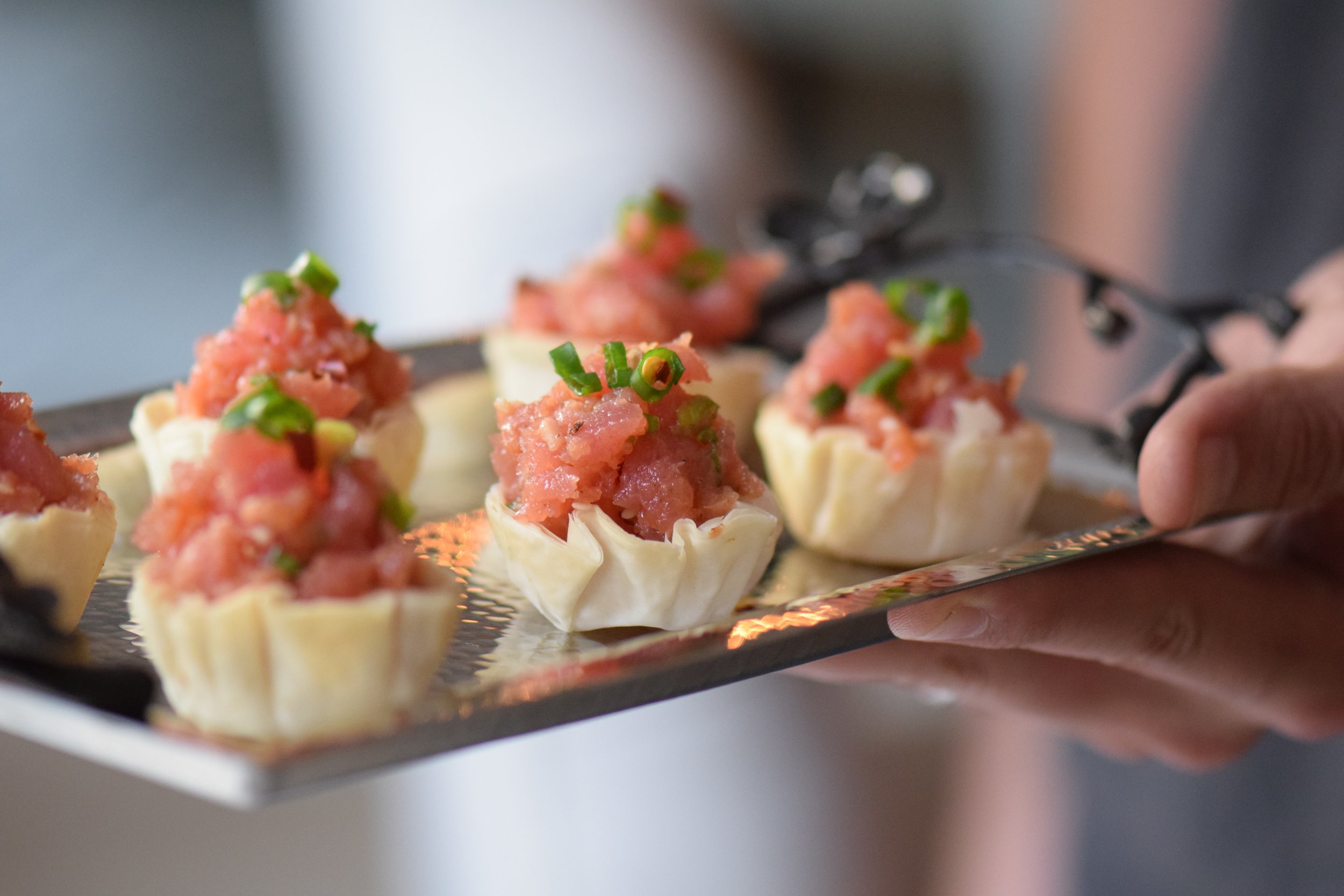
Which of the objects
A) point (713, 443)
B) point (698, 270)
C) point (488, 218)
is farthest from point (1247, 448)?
point (488, 218)

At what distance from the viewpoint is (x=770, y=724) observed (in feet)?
17.8

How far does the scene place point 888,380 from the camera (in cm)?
222

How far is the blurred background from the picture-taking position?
5.05m

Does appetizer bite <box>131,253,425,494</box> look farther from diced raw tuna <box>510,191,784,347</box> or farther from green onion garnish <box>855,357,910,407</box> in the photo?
green onion garnish <box>855,357,910,407</box>

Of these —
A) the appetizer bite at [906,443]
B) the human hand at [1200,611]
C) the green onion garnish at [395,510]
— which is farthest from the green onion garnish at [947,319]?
the green onion garnish at [395,510]

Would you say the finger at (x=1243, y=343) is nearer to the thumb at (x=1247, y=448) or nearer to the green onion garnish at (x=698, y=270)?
the thumb at (x=1247, y=448)

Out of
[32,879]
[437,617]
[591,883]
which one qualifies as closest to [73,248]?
[32,879]

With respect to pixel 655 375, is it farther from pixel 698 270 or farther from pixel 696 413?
pixel 698 270

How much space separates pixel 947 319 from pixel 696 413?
2.17ft

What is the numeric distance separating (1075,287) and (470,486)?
13.5ft

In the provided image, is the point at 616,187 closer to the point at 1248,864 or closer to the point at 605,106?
the point at 605,106

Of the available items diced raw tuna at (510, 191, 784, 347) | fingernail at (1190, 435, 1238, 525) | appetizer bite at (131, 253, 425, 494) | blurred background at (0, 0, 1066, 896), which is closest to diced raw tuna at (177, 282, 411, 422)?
appetizer bite at (131, 253, 425, 494)

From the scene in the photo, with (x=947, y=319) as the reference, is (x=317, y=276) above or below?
above

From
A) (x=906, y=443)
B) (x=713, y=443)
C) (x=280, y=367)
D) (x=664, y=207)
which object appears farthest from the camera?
(x=664, y=207)
